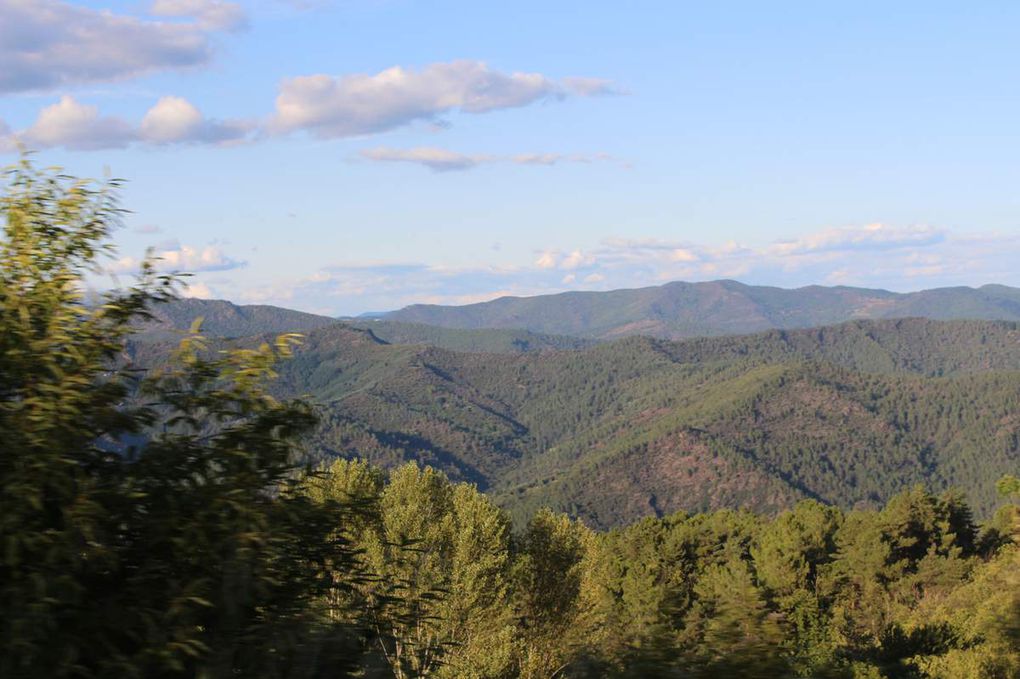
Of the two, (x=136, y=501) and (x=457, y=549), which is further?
(x=457, y=549)

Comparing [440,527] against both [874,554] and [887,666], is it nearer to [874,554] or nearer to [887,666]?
[887,666]

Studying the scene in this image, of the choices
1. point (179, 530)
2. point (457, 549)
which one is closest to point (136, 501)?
point (179, 530)

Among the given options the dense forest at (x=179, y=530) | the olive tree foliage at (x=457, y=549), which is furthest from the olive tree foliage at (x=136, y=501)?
the olive tree foliage at (x=457, y=549)

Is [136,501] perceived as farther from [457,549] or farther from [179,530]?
[457,549]

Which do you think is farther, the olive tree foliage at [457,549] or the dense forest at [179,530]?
the olive tree foliage at [457,549]

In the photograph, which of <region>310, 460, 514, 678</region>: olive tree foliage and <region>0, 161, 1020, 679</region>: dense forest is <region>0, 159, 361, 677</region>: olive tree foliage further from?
<region>310, 460, 514, 678</region>: olive tree foliage

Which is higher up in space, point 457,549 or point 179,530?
point 179,530

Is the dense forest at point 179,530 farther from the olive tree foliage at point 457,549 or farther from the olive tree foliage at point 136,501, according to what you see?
the olive tree foliage at point 457,549

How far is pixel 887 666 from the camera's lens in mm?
27359

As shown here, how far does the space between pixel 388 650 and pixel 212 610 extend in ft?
5.15

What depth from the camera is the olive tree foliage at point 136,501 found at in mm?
4828

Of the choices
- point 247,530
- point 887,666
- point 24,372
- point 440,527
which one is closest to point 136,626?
point 247,530

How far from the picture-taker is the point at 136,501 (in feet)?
17.5

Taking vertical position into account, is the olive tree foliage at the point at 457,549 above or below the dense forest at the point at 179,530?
below
